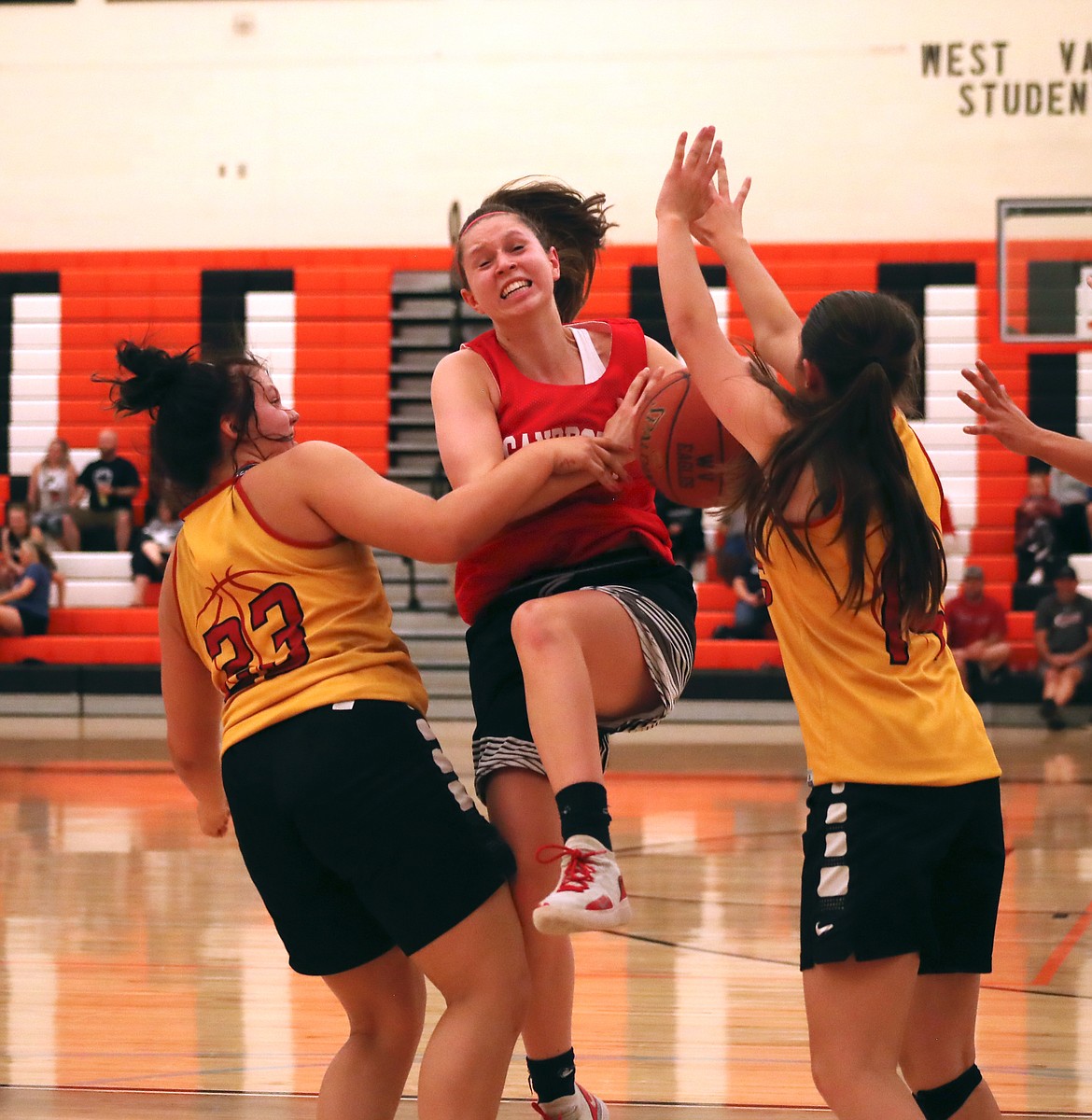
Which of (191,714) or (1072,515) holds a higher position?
(1072,515)

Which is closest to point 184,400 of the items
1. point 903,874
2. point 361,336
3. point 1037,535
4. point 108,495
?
point 903,874

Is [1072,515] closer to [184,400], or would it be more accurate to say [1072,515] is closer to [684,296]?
[684,296]

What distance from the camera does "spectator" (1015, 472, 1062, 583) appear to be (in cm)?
1076

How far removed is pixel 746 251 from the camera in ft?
8.72

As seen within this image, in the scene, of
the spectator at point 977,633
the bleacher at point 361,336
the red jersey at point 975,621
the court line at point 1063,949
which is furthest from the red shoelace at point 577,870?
the bleacher at point 361,336

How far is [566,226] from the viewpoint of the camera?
3008mm

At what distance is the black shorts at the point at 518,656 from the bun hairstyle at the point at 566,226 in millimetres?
604

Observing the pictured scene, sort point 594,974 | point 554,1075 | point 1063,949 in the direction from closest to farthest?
point 554,1075, point 594,974, point 1063,949

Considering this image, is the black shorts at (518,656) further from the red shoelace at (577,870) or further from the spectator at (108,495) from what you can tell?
the spectator at (108,495)

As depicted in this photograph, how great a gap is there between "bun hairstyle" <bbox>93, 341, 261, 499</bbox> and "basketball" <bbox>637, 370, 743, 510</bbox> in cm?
70

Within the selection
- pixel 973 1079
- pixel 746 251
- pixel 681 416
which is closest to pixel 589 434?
pixel 681 416

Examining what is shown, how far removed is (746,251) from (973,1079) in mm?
1415

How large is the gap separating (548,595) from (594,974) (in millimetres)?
2053

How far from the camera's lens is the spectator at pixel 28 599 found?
11062 millimetres
